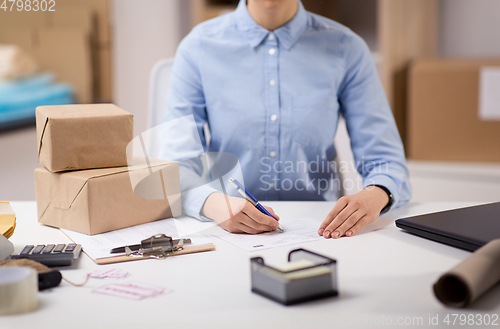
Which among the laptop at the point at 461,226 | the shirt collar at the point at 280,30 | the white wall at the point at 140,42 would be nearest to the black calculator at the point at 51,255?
the laptop at the point at 461,226

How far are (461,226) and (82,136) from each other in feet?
2.14

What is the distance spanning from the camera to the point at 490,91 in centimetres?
179

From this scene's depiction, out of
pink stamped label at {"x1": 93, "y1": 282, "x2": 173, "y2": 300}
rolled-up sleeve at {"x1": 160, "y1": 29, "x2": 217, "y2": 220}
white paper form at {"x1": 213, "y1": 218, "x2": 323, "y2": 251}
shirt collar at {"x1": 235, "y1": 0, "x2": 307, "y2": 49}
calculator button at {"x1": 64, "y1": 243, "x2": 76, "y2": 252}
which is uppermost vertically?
shirt collar at {"x1": 235, "y1": 0, "x2": 307, "y2": 49}

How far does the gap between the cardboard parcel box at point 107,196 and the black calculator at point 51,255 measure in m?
0.13

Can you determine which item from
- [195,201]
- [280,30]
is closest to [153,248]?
[195,201]

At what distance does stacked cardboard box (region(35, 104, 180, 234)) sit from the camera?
2.78 ft

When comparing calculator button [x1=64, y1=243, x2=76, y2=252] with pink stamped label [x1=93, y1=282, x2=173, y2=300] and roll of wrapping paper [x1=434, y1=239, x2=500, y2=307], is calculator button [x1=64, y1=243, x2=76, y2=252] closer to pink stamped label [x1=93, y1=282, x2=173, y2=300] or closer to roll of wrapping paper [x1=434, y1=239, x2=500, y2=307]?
pink stamped label [x1=93, y1=282, x2=173, y2=300]

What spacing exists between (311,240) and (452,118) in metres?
1.26

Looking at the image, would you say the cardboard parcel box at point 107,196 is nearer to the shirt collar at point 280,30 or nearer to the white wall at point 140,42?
the shirt collar at point 280,30

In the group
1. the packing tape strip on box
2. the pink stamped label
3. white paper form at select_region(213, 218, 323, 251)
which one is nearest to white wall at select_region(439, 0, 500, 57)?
white paper form at select_region(213, 218, 323, 251)

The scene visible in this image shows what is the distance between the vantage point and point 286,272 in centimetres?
57

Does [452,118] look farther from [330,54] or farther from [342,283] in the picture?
[342,283]

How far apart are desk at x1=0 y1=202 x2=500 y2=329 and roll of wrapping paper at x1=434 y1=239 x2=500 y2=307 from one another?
0.05ft

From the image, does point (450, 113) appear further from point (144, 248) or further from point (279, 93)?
point (144, 248)
